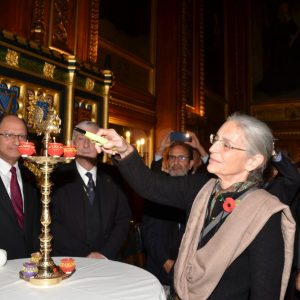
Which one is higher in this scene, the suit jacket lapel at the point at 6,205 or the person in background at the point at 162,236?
the suit jacket lapel at the point at 6,205

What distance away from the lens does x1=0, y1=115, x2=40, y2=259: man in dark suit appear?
8.92 feet

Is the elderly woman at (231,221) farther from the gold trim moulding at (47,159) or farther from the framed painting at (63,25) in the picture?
the framed painting at (63,25)

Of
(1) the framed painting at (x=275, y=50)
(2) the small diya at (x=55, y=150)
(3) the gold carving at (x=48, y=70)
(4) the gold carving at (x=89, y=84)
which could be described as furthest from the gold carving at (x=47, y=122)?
(1) the framed painting at (x=275, y=50)

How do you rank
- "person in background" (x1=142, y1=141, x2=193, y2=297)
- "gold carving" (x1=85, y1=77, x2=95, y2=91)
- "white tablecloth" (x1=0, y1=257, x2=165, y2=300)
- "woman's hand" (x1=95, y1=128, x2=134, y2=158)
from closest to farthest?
"white tablecloth" (x1=0, y1=257, x2=165, y2=300) < "woman's hand" (x1=95, y1=128, x2=134, y2=158) < "person in background" (x1=142, y1=141, x2=193, y2=297) < "gold carving" (x1=85, y1=77, x2=95, y2=91)

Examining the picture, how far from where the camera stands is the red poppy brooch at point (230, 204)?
1905 mm

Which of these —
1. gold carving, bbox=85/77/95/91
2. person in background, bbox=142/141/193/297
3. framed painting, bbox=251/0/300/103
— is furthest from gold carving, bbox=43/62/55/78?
framed painting, bbox=251/0/300/103

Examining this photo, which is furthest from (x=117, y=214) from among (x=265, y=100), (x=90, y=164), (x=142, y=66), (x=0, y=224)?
(x=265, y=100)

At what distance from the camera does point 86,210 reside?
319 cm

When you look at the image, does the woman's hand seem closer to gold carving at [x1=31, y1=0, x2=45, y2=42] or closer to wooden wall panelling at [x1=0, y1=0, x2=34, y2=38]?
gold carving at [x1=31, y1=0, x2=45, y2=42]

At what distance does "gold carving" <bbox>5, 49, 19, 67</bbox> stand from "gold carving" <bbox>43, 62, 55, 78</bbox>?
14.5 inches

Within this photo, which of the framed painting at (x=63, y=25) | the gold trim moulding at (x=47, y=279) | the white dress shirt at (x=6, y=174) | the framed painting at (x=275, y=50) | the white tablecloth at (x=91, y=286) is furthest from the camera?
the framed painting at (x=275, y=50)

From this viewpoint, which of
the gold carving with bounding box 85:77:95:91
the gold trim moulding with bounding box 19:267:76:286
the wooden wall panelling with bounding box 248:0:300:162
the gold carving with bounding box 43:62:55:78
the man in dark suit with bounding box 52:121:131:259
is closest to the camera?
the gold trim moulding with bounding box 19:267:76:286

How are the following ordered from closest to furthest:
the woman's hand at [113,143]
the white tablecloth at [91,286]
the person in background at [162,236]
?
the white tablecloth at [91,286]
the woman's hand at [113,143]
the person in background at [162,236]

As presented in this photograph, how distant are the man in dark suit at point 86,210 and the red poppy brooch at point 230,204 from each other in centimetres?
141
